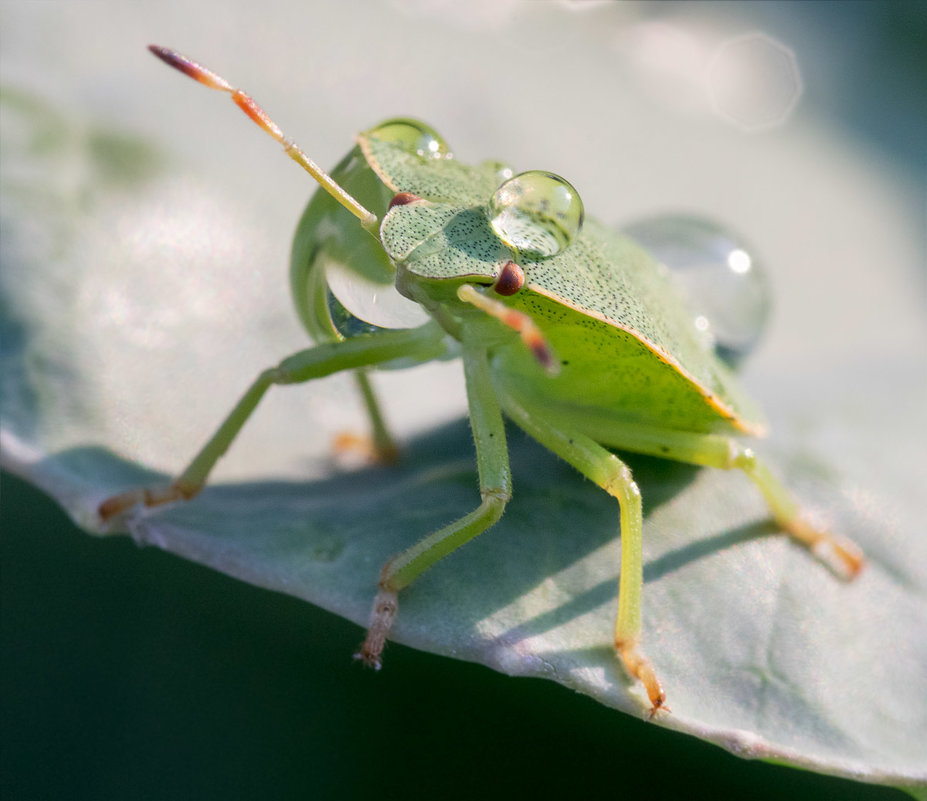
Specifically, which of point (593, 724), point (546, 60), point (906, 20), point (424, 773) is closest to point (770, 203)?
point (546, 60)

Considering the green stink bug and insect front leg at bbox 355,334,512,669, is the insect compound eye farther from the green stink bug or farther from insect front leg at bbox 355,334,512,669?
insect front leg at bbox 355,334,512,669

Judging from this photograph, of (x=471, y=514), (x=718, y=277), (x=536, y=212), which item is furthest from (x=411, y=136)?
(x=718, y=277)

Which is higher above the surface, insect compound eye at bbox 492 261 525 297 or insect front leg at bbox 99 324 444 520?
insect compound eye at bbox 492 261 525 297

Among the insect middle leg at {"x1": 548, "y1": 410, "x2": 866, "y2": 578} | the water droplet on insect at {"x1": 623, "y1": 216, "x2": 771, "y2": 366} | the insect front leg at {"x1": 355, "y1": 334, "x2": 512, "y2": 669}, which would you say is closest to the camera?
the insect front leg at {"x1": 355, "y1": 334, "x2": 512, "y2": 669}

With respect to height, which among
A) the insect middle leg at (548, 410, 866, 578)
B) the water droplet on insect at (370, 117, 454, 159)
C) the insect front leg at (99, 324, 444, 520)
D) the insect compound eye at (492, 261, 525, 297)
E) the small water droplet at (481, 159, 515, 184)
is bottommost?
the insect front leg at (99, 324, 444, 520)

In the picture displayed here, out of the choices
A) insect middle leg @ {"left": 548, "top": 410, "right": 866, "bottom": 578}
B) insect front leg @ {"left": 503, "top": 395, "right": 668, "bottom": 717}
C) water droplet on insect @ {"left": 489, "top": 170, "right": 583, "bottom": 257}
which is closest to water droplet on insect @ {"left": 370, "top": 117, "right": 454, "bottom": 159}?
water droplet on insect @ {"left": 489, "top": 170, "right": 583, "bottom": 257}

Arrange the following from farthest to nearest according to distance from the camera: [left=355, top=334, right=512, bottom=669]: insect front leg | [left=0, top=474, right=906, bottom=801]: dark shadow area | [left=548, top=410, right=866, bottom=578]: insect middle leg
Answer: [left=548, top=410, right=866, bottom=578]: insect middle leg → [left=0, top=474, right=906, bottom=801]: dark shadow area → [left=355, top=334, right=512, bottom=669]: insect front leg
